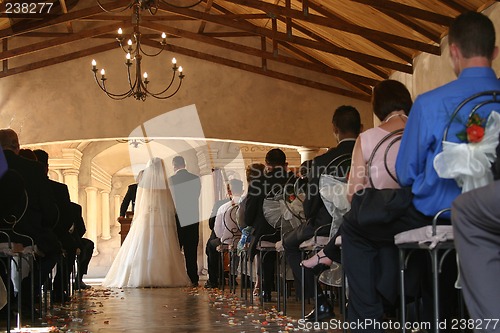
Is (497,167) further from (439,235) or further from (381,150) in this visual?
(381,150)

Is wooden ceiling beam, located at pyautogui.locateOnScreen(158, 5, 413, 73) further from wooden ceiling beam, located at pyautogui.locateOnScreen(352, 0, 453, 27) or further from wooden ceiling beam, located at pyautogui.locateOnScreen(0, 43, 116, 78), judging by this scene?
wooden ceiling beam, located at pyautogui.locateOnScreen(0, 43, 116, 78)

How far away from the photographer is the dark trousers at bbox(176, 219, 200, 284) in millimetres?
11102

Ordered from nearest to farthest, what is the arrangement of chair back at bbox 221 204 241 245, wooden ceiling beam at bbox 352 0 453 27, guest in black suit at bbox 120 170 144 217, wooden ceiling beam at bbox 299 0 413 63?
chair back at bbox 221 204 241 245, wooden ceiling beam at bbox 352 0 453 27, wooden ceiling beam at bbox 299 0 413 63, guest in black suit at bbox 120 170 144 217

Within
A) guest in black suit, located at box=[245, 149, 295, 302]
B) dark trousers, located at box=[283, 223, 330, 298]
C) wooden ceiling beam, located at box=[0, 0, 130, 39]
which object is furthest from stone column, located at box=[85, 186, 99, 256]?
dark trousers, located at box=[283, 223, 330, 298]

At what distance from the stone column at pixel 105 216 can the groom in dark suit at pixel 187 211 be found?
12.9 metres

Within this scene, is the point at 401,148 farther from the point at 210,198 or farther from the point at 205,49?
the point at 210,198

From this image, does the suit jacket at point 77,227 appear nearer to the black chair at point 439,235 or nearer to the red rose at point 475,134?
the black chair at point 439,235

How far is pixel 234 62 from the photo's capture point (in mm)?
14523

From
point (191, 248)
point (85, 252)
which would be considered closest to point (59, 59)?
point (191, 248)

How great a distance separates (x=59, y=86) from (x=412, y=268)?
1185cm

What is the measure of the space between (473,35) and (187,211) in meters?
9.75

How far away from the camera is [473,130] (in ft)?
8.26

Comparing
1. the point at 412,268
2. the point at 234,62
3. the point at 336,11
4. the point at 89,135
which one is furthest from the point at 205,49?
the point at 412,268

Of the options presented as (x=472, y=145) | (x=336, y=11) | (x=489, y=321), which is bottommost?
(x=489, y=321)
